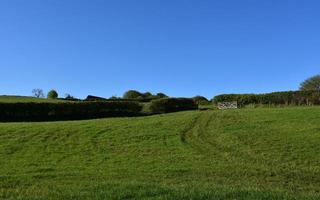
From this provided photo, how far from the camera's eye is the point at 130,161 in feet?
85.1

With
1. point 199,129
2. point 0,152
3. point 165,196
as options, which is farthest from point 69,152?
point 165,196

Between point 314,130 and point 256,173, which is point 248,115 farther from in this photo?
point 256,173

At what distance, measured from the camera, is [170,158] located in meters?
26.4

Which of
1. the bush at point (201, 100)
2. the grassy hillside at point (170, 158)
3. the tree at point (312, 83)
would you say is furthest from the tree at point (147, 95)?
the grassy hillside at point (170, 158)

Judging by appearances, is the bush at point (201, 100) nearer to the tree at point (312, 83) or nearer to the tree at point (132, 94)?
the tree at point (132, 94)

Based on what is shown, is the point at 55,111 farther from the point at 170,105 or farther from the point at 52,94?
the point at 52,94

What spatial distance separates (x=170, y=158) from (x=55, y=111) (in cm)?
3030

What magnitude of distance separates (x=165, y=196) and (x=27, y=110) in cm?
4289

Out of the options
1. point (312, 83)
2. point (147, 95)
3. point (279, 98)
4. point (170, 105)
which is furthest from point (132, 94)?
point (279, 98)

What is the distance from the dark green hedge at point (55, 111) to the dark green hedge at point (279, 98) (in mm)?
13139

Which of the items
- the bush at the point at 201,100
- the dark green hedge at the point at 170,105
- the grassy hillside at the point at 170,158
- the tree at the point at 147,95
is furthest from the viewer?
the tree at the point at 147,95

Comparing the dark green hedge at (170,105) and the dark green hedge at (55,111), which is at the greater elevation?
the dark green hedge at (170,105)

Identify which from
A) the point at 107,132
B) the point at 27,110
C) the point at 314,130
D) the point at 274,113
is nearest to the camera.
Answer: the point at 314,130

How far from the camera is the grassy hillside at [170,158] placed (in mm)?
15320
